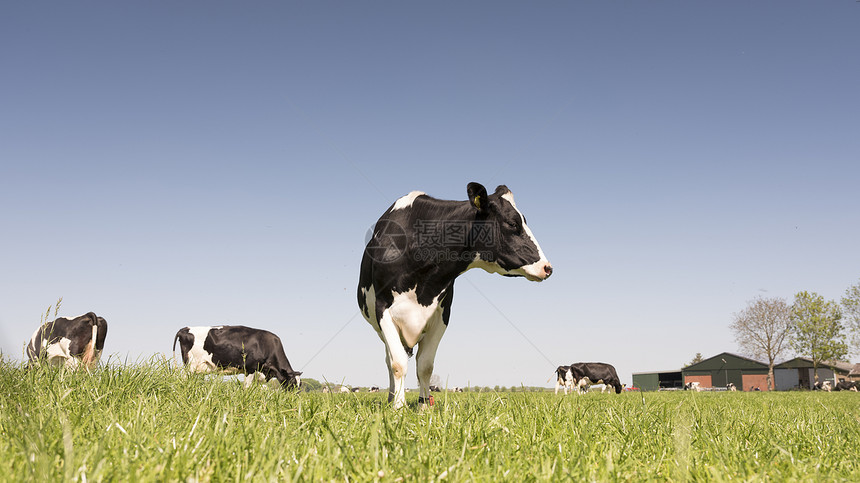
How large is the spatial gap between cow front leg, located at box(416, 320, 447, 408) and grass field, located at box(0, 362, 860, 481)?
1799mm

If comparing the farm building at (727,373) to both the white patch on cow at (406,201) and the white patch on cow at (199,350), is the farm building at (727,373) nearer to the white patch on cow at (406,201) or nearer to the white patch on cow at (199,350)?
the white patch on cow at (199,350)

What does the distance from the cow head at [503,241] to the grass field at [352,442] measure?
204cm

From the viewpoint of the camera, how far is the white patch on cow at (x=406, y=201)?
660 centimetres

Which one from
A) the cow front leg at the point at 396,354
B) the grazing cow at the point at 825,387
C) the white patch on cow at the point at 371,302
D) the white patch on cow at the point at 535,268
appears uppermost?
the white patch on cow at the point at 535,268

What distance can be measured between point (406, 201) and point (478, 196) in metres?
1.02

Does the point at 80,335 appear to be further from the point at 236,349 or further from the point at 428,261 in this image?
the point at 428,261

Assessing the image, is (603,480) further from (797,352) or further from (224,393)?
(797,352)

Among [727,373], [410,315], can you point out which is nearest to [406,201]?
[410,315]

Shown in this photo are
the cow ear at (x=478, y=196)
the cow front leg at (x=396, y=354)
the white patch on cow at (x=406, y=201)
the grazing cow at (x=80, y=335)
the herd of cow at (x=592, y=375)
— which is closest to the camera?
the cow front leg at (x=396, y=354)

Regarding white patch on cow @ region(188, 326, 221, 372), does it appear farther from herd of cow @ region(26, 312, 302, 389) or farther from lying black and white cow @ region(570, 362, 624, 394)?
lying black and white cow @ region(570, 362, 624, 394)

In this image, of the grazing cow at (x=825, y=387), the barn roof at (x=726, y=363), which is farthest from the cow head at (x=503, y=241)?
the barn roof at (x=726, y=363)

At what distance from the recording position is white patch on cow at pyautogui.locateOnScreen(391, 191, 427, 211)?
660cm

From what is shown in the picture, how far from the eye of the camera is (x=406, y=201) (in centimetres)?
667

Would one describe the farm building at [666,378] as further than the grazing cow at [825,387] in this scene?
Yes
